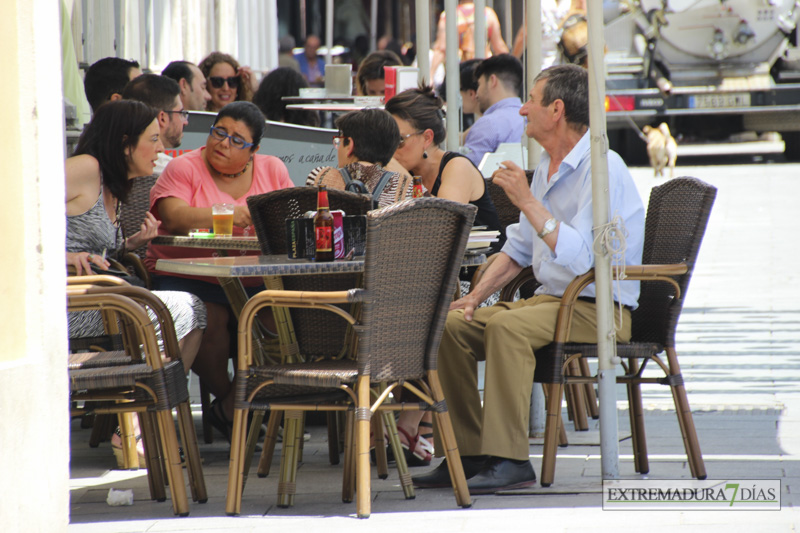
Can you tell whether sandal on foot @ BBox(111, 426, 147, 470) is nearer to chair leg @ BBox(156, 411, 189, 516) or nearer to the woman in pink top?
the woman in pink top

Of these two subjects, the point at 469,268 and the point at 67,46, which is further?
the point at 67,46

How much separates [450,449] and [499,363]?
14.1 inches

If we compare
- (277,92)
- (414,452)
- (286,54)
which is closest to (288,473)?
(414,452)

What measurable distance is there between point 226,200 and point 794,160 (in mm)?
14039

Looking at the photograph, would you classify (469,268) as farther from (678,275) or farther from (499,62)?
(499,62)

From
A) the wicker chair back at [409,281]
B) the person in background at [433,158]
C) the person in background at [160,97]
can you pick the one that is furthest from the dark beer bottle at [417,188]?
the person in background at [160,97]

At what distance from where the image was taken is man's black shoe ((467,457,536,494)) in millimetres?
3783

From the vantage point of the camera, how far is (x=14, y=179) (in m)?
3.10

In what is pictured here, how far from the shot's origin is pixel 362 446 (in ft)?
11.2

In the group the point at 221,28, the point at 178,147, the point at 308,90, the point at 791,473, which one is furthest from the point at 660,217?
the point at 221,28

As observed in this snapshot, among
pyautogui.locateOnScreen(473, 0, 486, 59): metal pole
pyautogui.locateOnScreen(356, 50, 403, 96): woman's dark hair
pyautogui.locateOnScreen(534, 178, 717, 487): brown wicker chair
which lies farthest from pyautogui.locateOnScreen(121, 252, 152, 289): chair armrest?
pyautogui.locateOnScreen(473, 0, 486, 59): metal pole

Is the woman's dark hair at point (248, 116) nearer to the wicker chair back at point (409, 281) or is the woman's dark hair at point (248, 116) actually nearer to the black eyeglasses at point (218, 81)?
the wicker chair back at point (409, 281)

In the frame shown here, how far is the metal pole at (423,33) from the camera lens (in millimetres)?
7016

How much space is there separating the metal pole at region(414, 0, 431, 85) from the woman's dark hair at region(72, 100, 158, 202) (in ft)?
8.43
